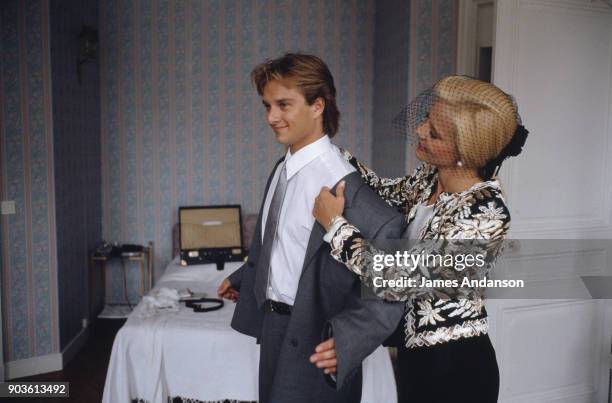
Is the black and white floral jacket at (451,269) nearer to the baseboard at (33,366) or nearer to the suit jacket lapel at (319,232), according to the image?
the suit jacket lapel at (319,232)

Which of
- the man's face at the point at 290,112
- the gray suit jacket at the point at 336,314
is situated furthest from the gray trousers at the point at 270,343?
the man's face at the point at 290,112

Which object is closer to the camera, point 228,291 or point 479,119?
point 479,119

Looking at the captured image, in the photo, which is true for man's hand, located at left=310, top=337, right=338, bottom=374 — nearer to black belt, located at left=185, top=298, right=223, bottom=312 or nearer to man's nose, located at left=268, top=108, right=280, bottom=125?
man's nose, located at left=268, top=108, right=280, bottom=125

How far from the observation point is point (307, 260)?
4.92 ft

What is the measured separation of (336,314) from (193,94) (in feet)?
11.3

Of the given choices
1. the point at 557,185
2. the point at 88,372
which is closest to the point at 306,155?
the point at 557,185

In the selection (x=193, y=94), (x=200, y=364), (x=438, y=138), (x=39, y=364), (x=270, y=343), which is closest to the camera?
(x=438, y=138)

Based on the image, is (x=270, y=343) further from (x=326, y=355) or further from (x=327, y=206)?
(x=327, y=206)

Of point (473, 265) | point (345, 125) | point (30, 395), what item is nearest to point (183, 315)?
point (30, 395)

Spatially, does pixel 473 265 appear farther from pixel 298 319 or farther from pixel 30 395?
pixel 30 395

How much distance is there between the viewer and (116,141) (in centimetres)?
456

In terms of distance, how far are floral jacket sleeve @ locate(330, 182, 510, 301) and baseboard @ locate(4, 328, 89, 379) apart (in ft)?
9.40

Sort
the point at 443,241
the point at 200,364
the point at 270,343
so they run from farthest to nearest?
the point at 200,364 < the point at 270,343 < the point at 443,241

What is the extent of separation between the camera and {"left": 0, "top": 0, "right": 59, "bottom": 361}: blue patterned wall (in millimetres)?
3287
